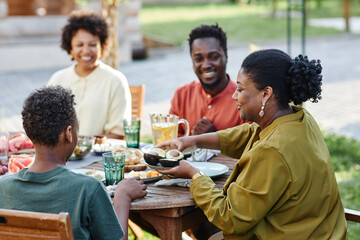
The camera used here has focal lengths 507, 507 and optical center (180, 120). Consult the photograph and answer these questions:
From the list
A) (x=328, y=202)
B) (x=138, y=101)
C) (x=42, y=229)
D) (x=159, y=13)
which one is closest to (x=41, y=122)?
(x=42, y=229)

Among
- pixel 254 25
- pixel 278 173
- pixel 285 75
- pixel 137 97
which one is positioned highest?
pixel 285 75

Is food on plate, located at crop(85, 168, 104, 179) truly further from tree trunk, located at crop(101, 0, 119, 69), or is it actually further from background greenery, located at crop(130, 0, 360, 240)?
tree trunk, located at crop(101, 0, 119, 69)

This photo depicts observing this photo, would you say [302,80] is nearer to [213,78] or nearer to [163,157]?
[163,157]

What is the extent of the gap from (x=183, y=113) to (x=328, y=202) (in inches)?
75.4

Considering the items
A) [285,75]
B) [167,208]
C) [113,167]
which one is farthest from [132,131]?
[285,75]

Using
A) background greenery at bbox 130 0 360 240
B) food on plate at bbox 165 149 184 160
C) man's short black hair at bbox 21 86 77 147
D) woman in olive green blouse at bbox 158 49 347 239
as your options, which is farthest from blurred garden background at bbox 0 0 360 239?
man's short black hair at bbox 21 86 77 147

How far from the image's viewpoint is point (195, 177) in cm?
255

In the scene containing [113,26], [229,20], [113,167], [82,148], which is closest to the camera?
[113,167]

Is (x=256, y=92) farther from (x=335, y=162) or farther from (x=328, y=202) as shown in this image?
(x=335, y=162)

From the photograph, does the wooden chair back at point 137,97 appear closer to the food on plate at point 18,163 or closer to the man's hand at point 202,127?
the man's hand at point 202,127

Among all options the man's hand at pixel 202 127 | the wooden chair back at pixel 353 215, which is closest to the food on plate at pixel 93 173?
the man's hand at pixel 202 127

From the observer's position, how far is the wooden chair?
1851 mm

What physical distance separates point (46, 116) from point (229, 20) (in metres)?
19.2

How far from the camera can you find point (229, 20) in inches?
812
